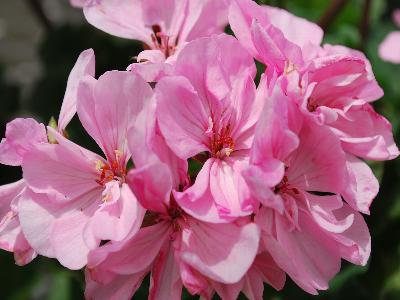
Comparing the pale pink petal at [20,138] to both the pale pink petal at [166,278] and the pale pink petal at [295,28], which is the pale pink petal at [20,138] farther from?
the pale pink petal at [295,28]

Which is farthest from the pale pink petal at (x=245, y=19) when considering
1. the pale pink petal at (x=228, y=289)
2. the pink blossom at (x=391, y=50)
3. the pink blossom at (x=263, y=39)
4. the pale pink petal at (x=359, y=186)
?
the pink blossom at (x=391, y=50)

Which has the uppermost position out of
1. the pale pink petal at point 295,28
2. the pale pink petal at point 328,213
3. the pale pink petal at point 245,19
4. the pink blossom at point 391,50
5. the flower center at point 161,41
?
the pale pink petal at point 245,19

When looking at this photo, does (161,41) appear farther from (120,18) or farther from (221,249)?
(221,249)

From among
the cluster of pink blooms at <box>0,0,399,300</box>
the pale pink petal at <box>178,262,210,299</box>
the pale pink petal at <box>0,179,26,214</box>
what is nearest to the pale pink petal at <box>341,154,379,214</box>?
the cluster of pink blooms at <box>0,0,399,300</box>

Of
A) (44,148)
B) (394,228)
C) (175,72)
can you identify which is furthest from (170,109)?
(394,228)

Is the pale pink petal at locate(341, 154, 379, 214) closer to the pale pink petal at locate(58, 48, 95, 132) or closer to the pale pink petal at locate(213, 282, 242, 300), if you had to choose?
the pale pink petal at locate(213, 282, 242, 300)

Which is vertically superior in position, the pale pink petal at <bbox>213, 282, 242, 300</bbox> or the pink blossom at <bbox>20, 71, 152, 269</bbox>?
the pink blossom at <bbox>20, 71, 152, 269</bbox>
